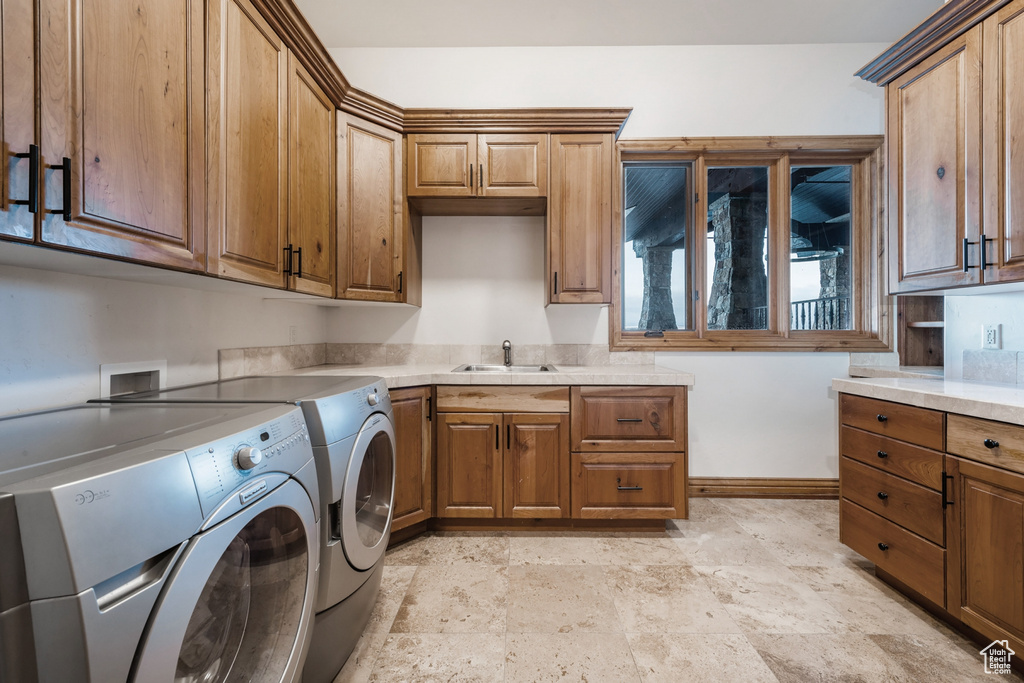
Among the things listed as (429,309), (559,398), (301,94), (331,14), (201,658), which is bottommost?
(201,658)

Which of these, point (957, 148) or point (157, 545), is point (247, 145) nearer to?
point (157, 545)

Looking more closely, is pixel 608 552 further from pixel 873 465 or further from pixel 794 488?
pixel 794 488

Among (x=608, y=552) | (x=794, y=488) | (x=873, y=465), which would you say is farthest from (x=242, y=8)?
(x=794, y=488)

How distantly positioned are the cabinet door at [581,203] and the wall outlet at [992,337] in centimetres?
173

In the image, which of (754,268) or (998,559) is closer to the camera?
(998,559)

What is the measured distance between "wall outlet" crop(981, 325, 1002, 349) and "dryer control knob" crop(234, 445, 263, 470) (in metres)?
2.93

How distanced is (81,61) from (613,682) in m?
2.21

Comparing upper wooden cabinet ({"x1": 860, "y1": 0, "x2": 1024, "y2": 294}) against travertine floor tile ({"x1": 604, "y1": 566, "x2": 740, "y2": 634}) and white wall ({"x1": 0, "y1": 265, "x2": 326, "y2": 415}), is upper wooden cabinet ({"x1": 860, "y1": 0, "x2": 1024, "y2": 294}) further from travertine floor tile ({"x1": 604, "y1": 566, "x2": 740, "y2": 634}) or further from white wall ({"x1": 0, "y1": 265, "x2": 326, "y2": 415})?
white wall ({"x1": 0, "y1": 265, "x2": 326, "y2": 415})

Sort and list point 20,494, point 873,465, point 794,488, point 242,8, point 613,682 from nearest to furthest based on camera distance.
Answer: point 20,494 < point 613,682 < point 242,8 < point 873,465 < point 794,488

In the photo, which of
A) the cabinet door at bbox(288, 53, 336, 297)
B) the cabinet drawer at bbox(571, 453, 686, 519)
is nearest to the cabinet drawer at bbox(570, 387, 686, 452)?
the cabinet drawer at bbox(571, 453, 686, 519)

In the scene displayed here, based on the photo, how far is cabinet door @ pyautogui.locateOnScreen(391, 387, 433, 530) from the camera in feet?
7.28

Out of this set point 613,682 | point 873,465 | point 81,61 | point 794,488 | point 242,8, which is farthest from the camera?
point 794,488

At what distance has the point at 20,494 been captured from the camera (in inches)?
21.9

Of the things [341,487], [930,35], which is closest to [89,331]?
[341,487]
